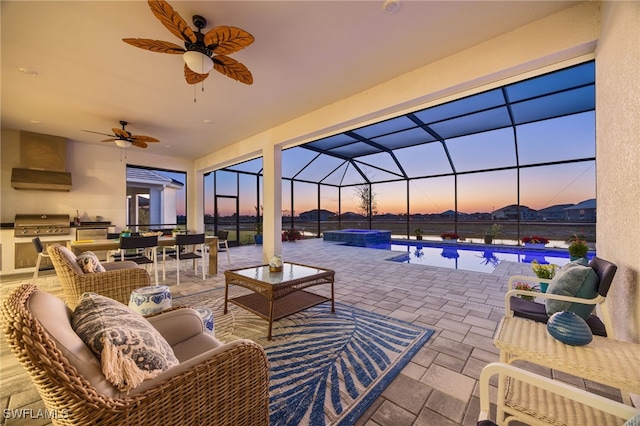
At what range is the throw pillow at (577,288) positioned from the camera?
164cm

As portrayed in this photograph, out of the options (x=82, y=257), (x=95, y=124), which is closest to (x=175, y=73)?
(x=82, y=257)

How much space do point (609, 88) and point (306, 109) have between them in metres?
3.63

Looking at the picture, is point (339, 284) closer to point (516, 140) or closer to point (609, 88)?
point (609, 88)

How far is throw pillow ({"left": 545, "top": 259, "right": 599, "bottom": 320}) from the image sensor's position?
1638mm

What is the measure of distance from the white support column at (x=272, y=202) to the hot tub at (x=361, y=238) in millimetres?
4849

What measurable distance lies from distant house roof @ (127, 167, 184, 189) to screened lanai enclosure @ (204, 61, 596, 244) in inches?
60.6

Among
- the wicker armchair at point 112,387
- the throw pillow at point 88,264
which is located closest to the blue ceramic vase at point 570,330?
the wicker armchair at point 112,387

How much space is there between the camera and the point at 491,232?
866cm

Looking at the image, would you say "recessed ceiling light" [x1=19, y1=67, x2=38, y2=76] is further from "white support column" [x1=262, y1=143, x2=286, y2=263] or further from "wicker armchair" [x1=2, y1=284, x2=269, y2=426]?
"wicker armchair" [x1=2, y1=284, x2=269, y2=426]

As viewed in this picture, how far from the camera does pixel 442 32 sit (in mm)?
2555

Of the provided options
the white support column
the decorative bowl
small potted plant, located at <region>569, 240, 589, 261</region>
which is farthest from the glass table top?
small potted plant, located at <region>569, 240, 589, 261</region>

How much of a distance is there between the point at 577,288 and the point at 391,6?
2.63 meters

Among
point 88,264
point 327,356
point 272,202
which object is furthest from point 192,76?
point 327,356

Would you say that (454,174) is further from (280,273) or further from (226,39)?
(226,39)
